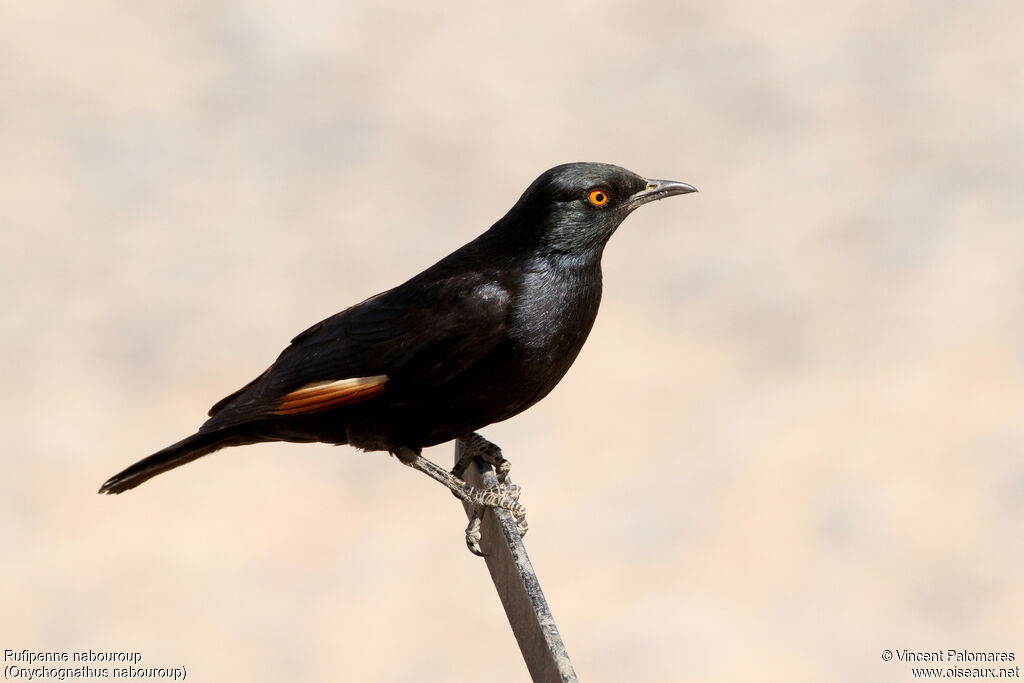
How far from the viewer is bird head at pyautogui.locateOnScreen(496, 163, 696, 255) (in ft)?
12.7

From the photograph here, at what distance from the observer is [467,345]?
382 centimetres

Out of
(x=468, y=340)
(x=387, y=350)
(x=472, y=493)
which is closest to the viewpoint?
(x=468, y=340)

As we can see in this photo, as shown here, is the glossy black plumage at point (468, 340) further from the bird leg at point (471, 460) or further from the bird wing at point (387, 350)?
the bird leg at point (471, 460)

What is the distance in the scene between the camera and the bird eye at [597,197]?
153 inches

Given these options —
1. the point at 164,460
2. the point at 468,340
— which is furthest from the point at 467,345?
the point at 164,460

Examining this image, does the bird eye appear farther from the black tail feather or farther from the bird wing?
the black tail feather

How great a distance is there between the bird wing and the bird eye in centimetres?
41

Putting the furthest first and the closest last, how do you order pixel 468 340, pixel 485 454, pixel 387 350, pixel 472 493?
pixel 485 454 → pixel 472 493 → pixel 387 350 → pixel 468 340

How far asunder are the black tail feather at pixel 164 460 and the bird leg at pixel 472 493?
0.65 m

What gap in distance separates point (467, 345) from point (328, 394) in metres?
0.51

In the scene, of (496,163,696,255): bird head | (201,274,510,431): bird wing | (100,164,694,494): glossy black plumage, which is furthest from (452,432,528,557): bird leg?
(496,163,696,255): bird head

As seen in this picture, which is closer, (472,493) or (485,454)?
(472,493)

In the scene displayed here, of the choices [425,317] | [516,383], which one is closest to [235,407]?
[425,317]

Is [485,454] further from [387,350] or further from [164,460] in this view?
[164,460]
